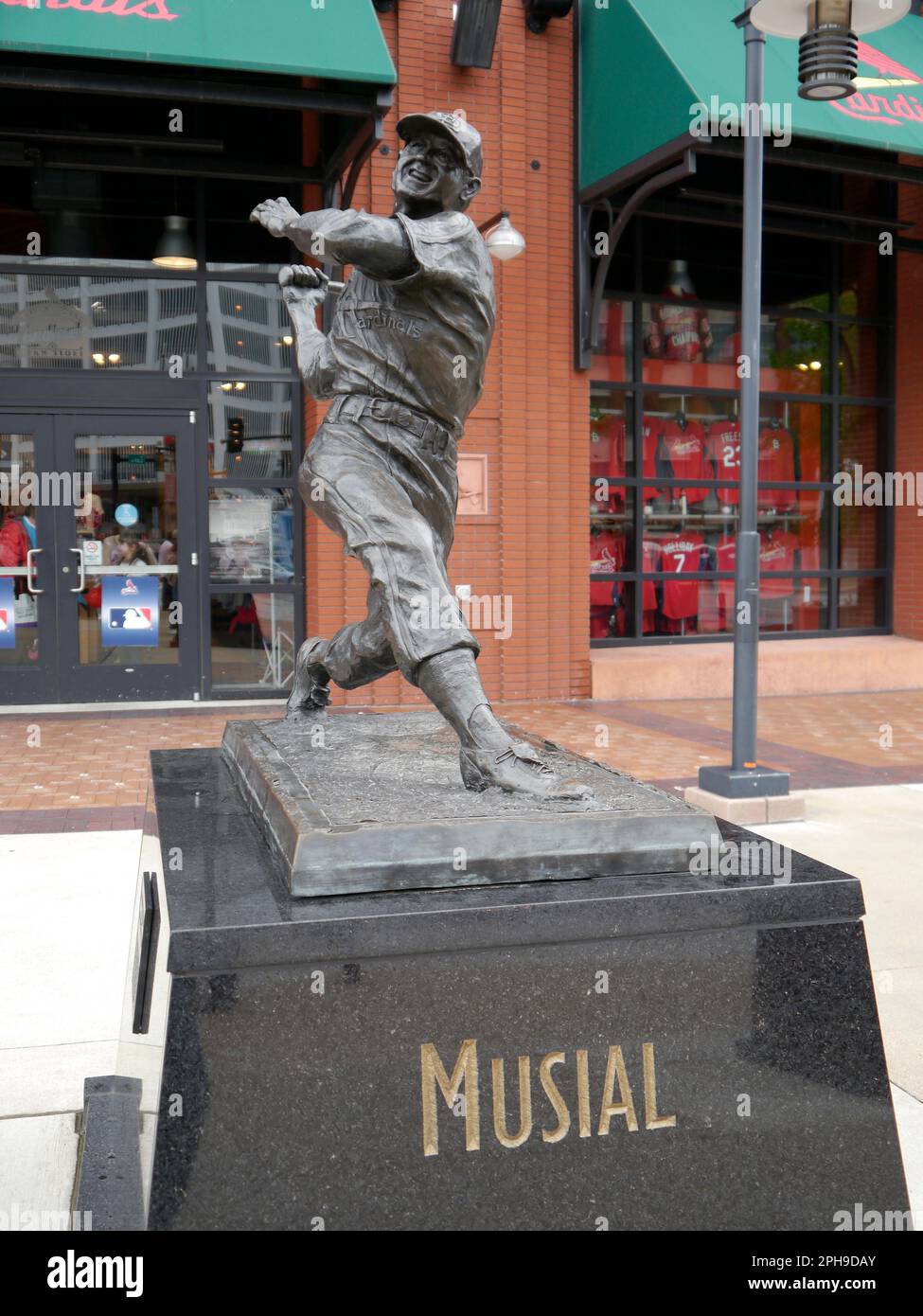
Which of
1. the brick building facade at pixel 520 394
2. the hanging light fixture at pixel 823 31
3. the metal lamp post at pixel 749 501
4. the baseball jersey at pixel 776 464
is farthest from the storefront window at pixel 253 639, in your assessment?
the hanging light fixture at pixel 823 31

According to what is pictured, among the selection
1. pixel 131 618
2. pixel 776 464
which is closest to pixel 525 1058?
pixel 131 618

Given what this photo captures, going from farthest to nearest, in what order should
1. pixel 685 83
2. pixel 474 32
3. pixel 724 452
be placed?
pixel 724 452, pixel 474 32, pixel 685 83

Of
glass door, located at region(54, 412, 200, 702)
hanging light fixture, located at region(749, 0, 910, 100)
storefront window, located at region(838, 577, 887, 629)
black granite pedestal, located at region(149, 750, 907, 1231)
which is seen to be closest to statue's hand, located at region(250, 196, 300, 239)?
A: black granite pedestal, located at region(149, 750, 907, 1231)

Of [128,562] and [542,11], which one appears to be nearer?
[542,11]

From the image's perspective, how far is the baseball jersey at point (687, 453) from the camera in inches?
530

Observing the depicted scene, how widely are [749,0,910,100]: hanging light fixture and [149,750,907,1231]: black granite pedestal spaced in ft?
12.4

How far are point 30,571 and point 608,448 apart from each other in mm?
6063

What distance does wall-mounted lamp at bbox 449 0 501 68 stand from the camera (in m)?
10.4

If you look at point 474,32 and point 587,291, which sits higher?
point 474,32

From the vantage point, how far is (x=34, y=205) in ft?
35.3

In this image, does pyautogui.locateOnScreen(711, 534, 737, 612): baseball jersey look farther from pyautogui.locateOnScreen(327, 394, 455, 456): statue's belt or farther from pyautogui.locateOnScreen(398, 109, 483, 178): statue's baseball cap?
pyautogui.locateOnScreen(398, 109, 483, 178): statue's baseball cap

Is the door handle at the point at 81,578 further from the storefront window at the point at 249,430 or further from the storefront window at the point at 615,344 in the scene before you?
the storefront window at the point at 615,344

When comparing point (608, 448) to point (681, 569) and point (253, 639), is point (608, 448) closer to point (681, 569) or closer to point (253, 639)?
point (681, 569)

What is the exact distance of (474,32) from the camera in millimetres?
10570
